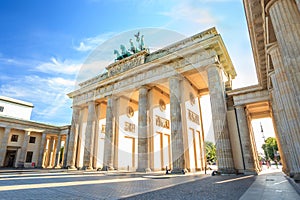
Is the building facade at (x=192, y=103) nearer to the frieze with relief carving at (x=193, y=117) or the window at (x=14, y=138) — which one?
the frieze with relief carving at (x=193, y=117)

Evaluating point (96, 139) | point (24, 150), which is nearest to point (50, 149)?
point (24, 150)

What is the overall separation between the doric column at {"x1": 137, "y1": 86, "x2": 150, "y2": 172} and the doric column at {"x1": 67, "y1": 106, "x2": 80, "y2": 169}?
12.5 m

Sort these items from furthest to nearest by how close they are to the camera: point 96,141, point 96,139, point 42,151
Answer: point 42,151 → point 96,139 → point 96,141

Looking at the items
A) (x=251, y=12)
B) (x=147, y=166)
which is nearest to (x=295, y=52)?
(x=251, y=12)

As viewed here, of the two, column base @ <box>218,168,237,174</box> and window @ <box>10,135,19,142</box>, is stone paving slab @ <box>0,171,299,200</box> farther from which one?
window @ <box>10,135,19,142</box>

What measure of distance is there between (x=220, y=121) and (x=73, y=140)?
21291 millimetres

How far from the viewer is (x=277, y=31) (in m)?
6.61

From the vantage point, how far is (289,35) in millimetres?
6137

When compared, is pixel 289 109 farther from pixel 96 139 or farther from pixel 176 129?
pixel 96 139

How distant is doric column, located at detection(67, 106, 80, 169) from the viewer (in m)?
25.0

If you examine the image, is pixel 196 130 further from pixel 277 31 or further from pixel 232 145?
pixel 277 31

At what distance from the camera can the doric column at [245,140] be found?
537 inches

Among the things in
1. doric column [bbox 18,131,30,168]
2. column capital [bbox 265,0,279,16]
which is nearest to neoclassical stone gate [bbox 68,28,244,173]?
column capital [bbox 265,0,279,16]

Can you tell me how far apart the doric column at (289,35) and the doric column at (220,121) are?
8506 millimetres
